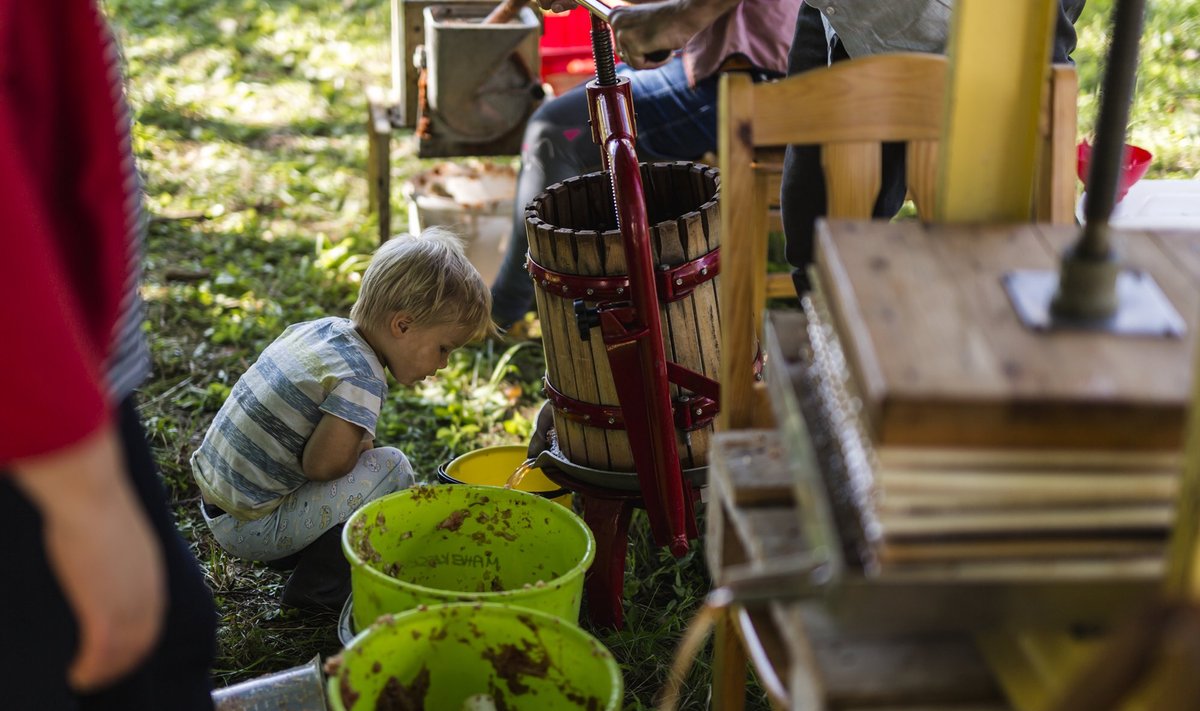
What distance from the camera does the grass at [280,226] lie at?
291 centimetres

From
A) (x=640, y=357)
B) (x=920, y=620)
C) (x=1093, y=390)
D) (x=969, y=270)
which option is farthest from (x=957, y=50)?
(x=640, y=357)

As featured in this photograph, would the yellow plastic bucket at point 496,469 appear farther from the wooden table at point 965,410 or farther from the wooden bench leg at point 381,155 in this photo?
the wooden bench leg at point 381,155

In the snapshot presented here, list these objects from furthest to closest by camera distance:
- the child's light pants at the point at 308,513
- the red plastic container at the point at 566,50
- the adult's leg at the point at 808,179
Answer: the red plastic container at the point at 566,50
the adult's leg at the point at 808,179
the child's light pants at the point at 308,513

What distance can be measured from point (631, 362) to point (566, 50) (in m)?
2.74

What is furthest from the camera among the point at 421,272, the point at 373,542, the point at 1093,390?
the point at 421,272

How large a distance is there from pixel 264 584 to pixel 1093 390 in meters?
2.34

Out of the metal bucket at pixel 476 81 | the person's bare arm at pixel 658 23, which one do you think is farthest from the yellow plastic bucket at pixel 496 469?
the metal bucket at pixel 476 81

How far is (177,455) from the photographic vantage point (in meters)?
3.52

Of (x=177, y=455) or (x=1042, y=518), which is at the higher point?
(x=1042, y=518)

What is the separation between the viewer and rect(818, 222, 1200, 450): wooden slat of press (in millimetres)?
1130

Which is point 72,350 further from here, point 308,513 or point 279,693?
point 308,513

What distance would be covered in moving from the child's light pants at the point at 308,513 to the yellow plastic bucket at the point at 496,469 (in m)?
0.29

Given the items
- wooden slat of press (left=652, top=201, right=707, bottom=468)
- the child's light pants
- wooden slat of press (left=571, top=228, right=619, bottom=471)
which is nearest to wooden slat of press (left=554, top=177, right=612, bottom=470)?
wooden slat of press (left=571, top=228, right=619, bottom=471)

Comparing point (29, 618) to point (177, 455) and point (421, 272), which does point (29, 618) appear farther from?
point (177, 455)
